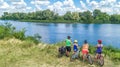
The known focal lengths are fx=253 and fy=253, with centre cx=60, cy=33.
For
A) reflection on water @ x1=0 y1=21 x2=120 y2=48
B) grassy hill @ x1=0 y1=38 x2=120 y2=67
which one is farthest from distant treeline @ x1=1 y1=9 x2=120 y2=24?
grassy hill @ x1=0 y1=38 x2=120 y2=67

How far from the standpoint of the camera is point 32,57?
15977 millimetres

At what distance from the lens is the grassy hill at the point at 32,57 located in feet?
48.3

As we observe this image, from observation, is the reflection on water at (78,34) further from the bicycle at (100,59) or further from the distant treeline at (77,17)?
the distant treeline at (77,17)

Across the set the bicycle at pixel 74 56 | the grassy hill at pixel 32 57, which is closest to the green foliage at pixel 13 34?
the grassy hill at pixel 32 57

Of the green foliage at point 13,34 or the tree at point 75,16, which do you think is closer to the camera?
the green foliage at point 13,34

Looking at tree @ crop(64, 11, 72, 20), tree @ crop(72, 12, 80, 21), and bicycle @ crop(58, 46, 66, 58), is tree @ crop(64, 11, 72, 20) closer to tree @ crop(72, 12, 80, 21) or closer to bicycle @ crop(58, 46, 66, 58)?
tree @ crop(72, 12, 80, 21)

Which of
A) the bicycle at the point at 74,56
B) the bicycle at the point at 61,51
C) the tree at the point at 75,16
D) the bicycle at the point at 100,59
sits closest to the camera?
the bicycle at the point at 100,59

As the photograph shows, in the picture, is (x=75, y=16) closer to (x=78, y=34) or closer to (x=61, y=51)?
(x=78, y=34)

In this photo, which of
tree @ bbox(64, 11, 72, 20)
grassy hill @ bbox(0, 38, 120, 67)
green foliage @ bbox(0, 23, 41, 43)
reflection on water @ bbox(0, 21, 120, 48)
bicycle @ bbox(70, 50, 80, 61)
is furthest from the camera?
tree @ bbox(64, 11, 72, 20)

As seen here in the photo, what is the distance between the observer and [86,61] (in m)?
15.4

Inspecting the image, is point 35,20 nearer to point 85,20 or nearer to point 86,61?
point 85,20

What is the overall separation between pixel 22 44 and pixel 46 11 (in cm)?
11522

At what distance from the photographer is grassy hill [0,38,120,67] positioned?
1473 centimetres

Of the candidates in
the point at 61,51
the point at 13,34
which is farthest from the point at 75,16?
the point at 61,51
